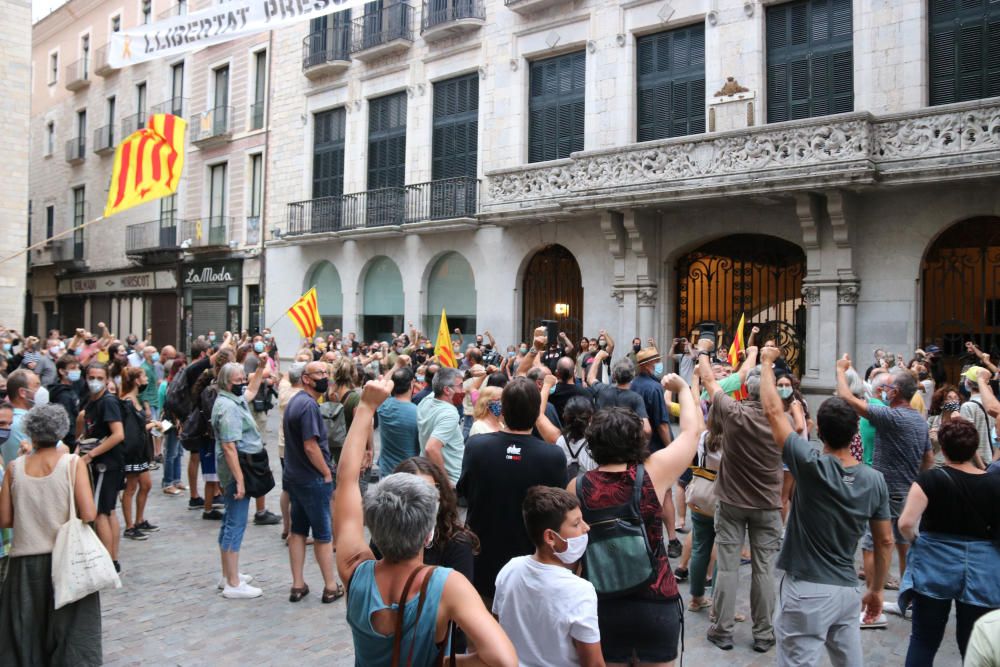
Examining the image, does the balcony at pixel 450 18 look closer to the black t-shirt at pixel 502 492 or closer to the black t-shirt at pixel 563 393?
the black t-shirt at pixel 563 393

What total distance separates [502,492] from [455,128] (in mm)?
18464

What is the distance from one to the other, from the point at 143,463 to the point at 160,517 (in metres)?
1.41

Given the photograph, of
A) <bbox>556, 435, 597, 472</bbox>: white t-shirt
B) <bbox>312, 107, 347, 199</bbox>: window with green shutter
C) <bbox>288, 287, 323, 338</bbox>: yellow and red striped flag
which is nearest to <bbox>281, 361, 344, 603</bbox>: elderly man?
<bbox>556, 435, 597, 472</bbox>: white t-shirt

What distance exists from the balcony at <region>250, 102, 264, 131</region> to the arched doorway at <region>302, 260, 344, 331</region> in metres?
5.91

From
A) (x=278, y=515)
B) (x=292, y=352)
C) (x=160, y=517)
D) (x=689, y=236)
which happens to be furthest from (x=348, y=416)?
(x=292, y=352)

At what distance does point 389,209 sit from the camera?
2230 cm

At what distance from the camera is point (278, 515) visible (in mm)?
8828

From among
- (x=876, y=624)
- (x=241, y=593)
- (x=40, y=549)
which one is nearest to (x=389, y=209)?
(x=241, y=593)

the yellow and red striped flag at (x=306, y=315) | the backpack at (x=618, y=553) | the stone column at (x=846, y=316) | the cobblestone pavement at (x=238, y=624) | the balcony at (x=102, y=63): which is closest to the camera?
the backpack at (x=618, y=553)

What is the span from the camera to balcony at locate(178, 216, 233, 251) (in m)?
27.6

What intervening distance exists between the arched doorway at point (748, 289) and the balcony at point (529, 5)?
7077 mm

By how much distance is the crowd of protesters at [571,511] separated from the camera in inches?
104

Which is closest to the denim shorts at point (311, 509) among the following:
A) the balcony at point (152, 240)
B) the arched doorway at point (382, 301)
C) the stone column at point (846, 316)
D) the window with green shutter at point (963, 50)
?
the stone column at point (846, 316)

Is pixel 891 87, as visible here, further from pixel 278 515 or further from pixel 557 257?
pixel 278 515
